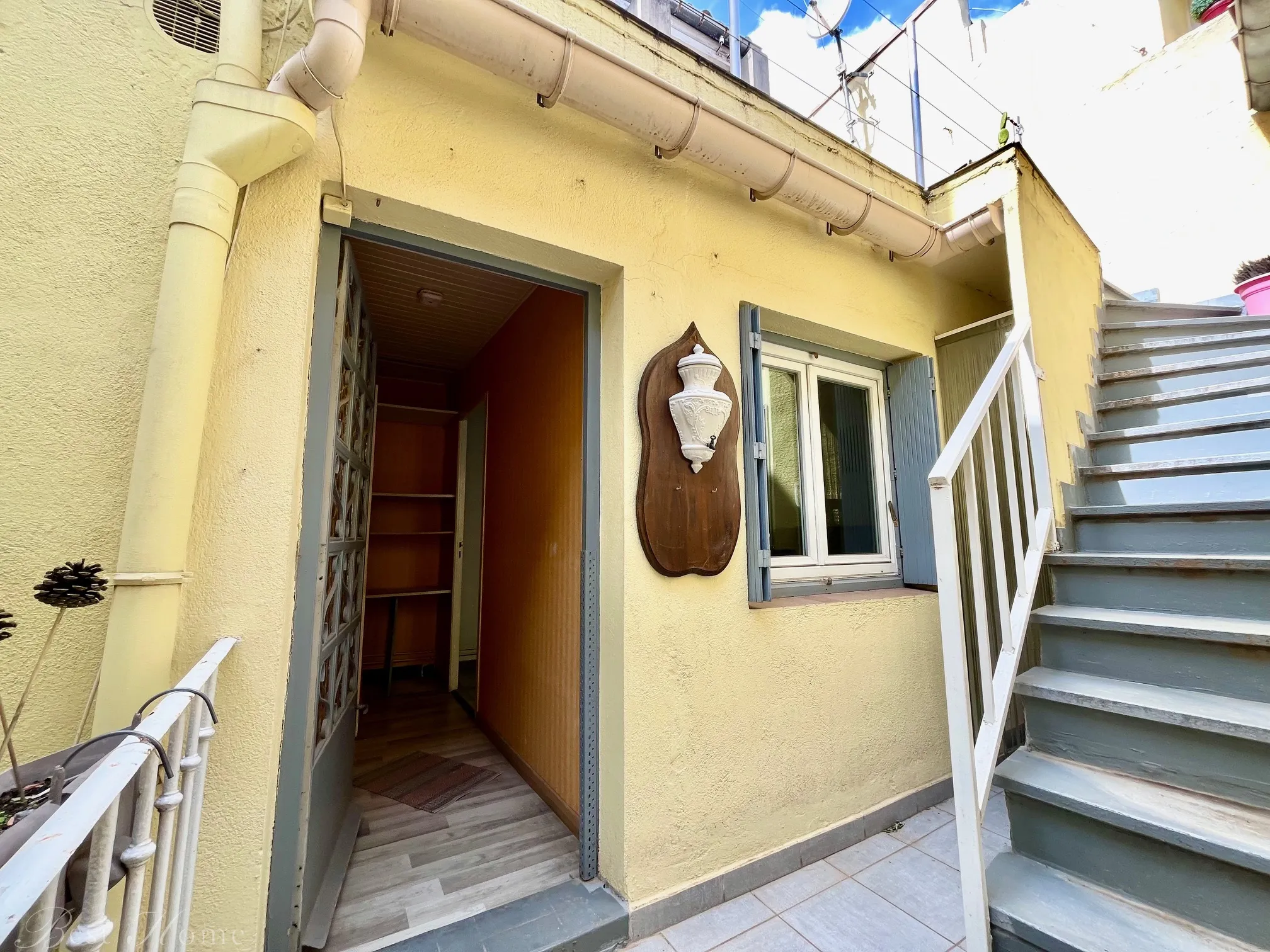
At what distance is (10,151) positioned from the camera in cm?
111

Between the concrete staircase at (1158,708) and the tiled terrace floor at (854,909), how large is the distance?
1.21ft

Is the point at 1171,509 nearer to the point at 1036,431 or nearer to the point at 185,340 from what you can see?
the point at 1036,431

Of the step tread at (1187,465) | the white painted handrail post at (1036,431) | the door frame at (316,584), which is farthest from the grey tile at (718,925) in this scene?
the step tread at (1187,465)

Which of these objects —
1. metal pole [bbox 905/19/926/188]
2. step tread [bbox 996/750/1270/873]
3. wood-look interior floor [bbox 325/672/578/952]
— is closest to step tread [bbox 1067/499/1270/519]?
step tread [bbox 996/750/1270/873]

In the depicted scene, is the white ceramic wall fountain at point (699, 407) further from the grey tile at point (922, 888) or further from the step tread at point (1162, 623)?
the grey tile at point (922, 888)

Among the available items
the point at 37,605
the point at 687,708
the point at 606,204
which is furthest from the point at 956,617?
the point at 37,605

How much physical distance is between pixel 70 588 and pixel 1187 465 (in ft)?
10.4

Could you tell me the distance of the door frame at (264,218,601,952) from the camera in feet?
4.23

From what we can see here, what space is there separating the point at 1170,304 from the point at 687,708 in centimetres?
396

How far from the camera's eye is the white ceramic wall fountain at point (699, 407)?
1774 mm

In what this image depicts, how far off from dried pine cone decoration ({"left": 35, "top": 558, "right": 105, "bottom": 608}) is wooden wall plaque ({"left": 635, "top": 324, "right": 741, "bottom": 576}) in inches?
50.5

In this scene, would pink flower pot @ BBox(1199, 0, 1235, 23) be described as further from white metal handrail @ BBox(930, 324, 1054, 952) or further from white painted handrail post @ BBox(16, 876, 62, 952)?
white painted handrail post @ BBox(16, 876, 62, 952)

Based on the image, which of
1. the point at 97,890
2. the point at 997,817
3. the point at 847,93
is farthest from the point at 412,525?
the point at 847,93

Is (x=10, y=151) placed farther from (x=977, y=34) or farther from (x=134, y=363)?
(x=977, y=34)
